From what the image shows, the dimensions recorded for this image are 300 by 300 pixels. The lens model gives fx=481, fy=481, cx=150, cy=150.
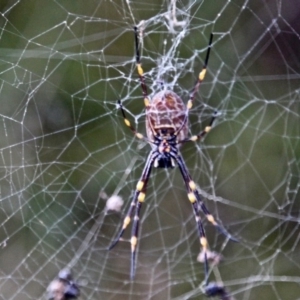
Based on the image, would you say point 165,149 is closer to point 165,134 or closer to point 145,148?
point 165,134

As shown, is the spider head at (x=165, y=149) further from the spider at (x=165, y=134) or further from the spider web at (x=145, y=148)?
the spider web at (x=145, y=148)

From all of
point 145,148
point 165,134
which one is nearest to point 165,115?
point 165,134

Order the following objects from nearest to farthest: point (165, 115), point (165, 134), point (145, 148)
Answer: point (165, 115), point (165, 134), point (145, 148)

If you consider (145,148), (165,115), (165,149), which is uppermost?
(165,115)

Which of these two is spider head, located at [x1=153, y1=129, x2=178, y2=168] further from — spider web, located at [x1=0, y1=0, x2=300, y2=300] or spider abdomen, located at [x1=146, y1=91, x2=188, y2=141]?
spider web, located at [x1=0, y1=0, x2=300, y2=300]

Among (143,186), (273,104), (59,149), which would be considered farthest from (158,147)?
(273,104)

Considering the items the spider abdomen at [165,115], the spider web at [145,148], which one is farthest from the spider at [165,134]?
the spider web at [145,148]

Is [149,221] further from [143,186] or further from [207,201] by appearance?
[143,186]

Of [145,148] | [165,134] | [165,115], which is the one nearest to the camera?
[165,115]
